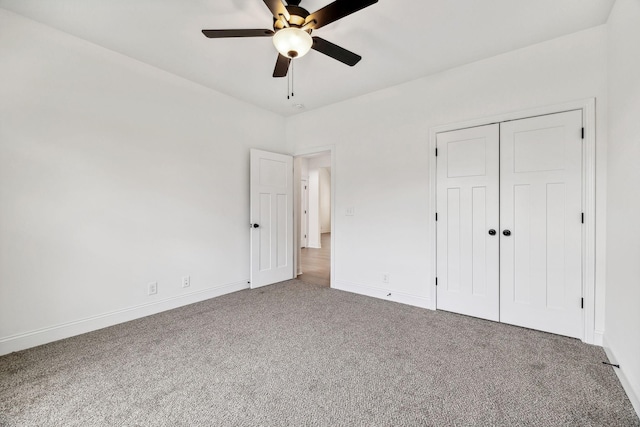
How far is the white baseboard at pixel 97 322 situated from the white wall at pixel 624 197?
3768mm

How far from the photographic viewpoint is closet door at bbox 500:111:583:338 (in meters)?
2.41

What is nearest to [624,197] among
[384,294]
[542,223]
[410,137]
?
[542,223]

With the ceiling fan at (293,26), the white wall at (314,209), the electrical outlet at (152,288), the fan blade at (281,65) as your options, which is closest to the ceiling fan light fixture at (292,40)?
the ceiling fan at (293,26)

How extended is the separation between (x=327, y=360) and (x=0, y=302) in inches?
102

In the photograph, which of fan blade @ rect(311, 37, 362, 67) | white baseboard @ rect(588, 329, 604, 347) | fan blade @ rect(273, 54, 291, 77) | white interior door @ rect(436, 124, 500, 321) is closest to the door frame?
white baseboard @ rect(588, 329, 604, 347)

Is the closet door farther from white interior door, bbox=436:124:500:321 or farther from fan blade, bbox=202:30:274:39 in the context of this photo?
fan blade, bbox=202:30:274:39

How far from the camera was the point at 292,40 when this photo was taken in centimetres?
183

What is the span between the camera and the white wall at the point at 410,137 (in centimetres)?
238

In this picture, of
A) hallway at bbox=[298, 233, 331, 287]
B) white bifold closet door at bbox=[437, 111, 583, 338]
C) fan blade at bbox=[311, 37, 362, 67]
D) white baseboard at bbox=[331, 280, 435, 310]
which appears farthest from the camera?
hallway at bbox=[298, 233, 331, 287]

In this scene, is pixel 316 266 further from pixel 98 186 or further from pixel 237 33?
pixel 237 33

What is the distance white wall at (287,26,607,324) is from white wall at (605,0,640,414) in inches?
7.7

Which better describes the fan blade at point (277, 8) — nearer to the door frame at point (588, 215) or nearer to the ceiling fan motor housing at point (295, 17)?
the ceiling fan motor housing at point (295, 17)

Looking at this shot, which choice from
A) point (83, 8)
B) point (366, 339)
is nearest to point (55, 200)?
point (83, 8)

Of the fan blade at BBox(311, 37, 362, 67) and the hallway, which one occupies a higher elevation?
the fan blade at BBox(311, 37, 362, 67)
